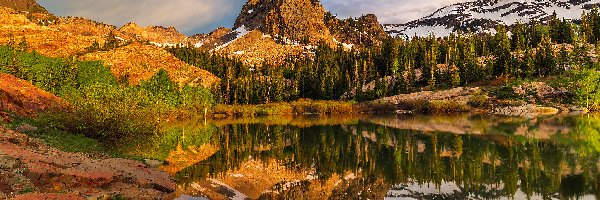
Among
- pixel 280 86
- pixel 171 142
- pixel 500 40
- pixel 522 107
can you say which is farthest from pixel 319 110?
pixel 171 142

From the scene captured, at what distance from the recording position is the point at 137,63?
199m

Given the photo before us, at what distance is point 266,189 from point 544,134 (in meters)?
45.0

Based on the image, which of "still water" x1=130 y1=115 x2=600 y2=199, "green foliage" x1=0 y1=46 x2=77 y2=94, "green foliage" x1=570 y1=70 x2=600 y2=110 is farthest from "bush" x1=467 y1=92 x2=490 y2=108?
"green foliage" x1=0 y1=46 x2=77 y2=94

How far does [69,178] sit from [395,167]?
24851 millimetres

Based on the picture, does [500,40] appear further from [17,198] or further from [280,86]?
[17,198]

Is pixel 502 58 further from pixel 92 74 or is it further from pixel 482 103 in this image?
pixel 92 74

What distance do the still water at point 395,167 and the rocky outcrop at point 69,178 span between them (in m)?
2.62

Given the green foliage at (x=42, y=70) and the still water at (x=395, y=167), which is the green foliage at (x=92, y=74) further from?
the still water at (x=395, y=167)

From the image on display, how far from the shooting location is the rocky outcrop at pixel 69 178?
19047 mm

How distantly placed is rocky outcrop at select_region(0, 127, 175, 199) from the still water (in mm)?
2617

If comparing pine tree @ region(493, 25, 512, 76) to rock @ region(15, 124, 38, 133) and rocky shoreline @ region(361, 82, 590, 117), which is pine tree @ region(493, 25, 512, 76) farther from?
rock @ region(15, 124, 38, 133)

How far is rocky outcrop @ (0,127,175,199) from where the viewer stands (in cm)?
1905

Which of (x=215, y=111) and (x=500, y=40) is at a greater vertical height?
(x=500, y=40)

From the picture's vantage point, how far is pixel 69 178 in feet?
73.9
